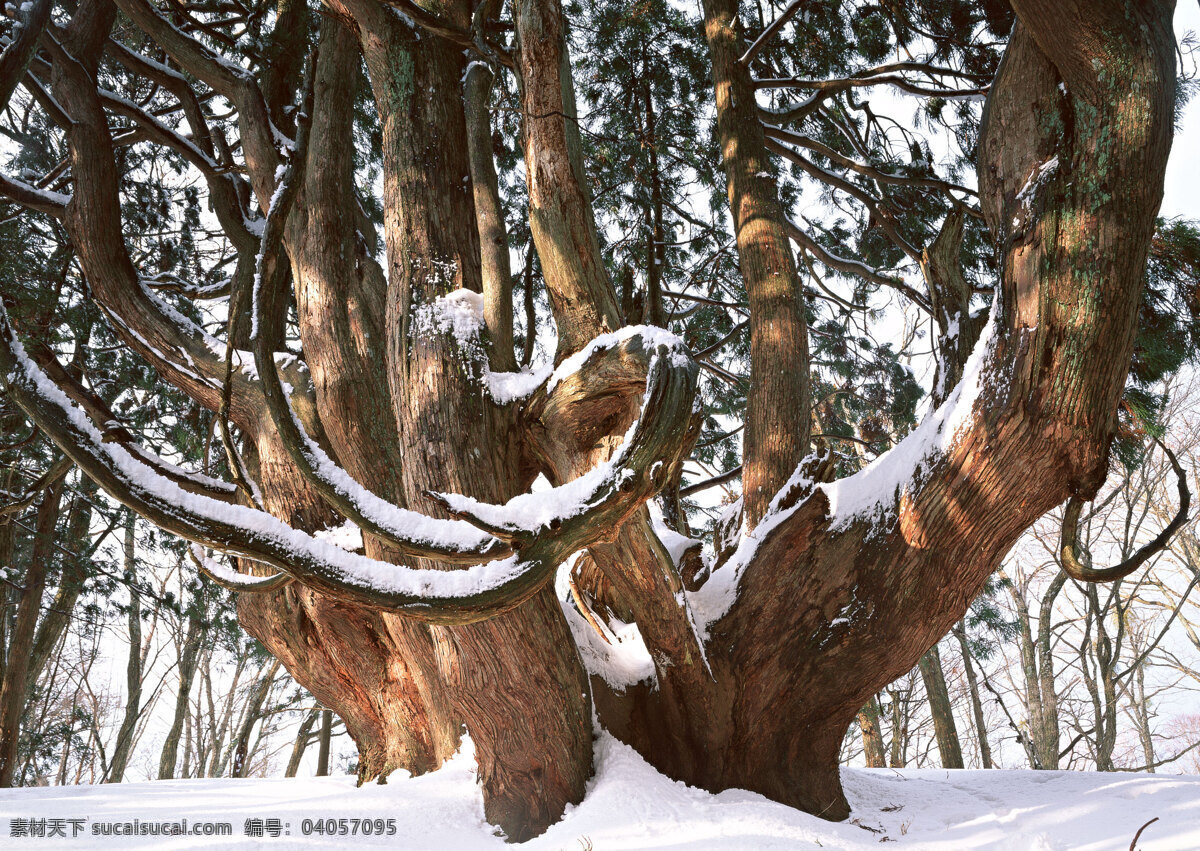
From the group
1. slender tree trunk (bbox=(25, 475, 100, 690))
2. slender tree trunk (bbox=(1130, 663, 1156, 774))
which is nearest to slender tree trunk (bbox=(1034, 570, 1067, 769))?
slender tree trunk (bbox=(1130, 663, 1156, 774))

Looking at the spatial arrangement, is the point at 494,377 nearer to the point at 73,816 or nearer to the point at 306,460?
the point at 306,460

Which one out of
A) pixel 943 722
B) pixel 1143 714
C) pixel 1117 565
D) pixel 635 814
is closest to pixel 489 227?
pixel 635 814

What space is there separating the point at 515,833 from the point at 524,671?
0.55m

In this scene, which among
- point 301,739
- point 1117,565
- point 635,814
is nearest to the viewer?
point 635,814

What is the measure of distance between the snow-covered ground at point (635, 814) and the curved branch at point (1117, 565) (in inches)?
29.4

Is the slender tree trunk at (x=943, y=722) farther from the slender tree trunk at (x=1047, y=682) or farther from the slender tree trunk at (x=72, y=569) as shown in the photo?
the slender tree trunk at (x=72, y=569)

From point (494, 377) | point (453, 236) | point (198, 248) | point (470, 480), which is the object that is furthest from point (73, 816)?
point (198, 248)

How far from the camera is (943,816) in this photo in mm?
2668

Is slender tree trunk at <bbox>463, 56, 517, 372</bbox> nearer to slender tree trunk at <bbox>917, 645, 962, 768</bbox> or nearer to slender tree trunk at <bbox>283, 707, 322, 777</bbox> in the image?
slender tree trunk at <bbox>917, 645, 962, 768</bbox>

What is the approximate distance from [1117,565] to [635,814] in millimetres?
→ 1822

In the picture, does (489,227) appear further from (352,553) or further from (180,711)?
(180,711)

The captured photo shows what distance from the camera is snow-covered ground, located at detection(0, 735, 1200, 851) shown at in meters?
2.21

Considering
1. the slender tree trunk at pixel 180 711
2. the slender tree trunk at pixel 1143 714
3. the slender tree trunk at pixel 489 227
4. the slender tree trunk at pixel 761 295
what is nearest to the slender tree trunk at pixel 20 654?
the slender tree trunk at pixel 180 711

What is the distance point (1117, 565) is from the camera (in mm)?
2506
